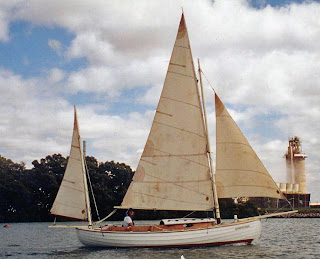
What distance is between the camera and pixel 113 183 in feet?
329

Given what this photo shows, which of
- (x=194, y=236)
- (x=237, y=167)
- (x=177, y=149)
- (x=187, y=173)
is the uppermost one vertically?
(x=177, y=149)

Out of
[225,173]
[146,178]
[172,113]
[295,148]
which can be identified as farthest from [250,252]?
[295,148]

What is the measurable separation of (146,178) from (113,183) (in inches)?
2702

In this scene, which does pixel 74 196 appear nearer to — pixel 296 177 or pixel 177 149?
pixel 177 149

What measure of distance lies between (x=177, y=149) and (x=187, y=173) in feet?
6.10

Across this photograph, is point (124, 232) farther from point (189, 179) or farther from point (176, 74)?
point (176, 74)

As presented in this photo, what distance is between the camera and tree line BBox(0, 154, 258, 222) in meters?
94.9

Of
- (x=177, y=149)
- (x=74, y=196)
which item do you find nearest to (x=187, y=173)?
(x=177, y=149)

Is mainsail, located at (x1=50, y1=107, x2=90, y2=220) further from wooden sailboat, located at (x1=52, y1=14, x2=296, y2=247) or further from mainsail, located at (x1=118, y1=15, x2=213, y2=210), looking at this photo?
mainsail, located at (x1=118, y1=15, x2=213, y2=210)

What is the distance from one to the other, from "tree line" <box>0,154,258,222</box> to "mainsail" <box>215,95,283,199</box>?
6351 centimetres

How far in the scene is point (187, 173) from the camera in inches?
1273

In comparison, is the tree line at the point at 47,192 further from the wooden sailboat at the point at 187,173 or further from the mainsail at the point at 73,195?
the wooden sailboat at the point at 187,173

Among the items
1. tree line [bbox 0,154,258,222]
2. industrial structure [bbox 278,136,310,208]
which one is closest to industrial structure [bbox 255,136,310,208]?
industrial structure [bbox 278,136,310,208]

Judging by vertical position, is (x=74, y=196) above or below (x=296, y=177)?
below
